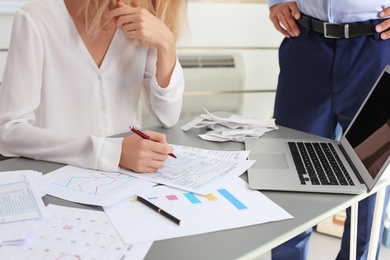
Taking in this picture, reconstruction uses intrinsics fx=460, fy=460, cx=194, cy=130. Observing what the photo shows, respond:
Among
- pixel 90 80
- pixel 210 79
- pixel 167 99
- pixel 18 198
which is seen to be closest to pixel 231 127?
pixel 167 99

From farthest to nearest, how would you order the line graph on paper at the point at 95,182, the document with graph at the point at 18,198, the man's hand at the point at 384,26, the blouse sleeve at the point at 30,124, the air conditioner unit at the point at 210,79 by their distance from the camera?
the air conditioner unit at the point at 210,79, the man's hand at the point at 384,26, the blouse sleeve at the point at 30,124, the line graph on paper at the point at 95,182, the document with graph at the point at 18,198

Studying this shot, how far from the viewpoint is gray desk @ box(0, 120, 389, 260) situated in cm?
71

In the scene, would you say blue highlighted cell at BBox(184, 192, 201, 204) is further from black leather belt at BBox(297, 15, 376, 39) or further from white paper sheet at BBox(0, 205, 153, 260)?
black leather belt at BBox(297, 15, 376, 39)

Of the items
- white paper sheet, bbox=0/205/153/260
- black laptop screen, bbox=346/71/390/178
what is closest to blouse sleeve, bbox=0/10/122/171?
white paper sheet, bbox=0/205/153/260

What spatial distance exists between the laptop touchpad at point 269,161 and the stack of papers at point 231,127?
0.13m

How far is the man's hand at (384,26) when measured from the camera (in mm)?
1335

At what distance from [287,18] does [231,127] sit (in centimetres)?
49

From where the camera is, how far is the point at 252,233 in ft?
2.54

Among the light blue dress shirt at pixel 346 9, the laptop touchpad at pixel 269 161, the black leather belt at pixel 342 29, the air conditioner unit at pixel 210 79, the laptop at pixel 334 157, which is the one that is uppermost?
the light blue dress shirt at pixel 346 9

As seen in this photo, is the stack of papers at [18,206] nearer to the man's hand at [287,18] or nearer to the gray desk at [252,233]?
the gray desk at [252,233]

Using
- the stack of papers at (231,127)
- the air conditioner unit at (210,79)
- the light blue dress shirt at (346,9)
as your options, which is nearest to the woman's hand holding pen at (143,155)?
the stack of papers at (231,127)

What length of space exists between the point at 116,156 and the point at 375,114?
0.62 meters

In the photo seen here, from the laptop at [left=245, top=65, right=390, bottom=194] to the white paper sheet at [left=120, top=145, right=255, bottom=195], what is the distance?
0.04m

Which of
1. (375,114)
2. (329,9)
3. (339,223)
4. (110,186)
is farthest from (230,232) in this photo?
(339,223)
